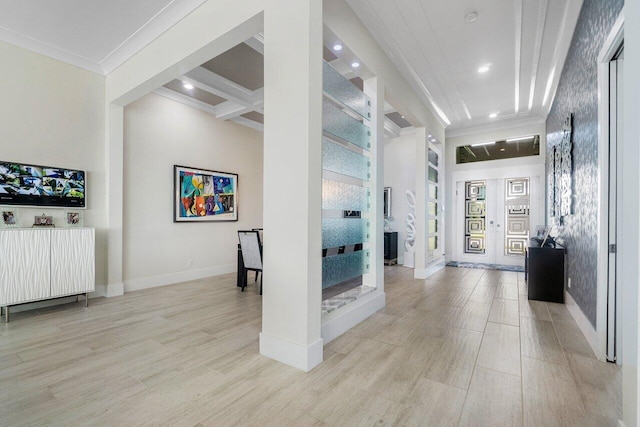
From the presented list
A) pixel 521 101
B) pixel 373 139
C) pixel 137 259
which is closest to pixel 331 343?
pixel 373 139

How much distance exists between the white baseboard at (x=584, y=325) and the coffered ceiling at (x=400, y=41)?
317 centimetres

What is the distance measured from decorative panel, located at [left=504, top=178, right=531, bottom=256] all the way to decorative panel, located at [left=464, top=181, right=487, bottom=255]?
486 mm

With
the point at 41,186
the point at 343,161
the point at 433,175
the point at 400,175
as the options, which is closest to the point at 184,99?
the point at 41,186

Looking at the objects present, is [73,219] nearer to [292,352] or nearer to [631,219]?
[292,352]

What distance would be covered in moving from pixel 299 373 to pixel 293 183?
137cm

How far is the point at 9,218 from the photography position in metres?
3.36

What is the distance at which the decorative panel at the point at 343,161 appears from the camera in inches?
108

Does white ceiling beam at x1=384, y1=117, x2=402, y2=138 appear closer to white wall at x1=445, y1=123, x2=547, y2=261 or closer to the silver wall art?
white wall at x1=445, y1=123, x2=547, y2=261

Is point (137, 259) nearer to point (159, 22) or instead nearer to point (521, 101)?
point (159, 22)

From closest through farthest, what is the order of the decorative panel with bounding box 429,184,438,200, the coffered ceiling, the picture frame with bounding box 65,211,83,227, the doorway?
the doorway < the coffered ceiling < the picture frame with bounding box 65,211,83,227 < the decorative panel with bounding box 429,184,438,200

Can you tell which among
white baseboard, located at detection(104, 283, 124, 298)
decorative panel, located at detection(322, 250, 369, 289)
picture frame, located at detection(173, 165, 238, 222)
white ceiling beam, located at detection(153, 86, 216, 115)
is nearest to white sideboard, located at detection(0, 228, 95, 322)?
white baseboard, located at detection(104, 283, 124, 298)

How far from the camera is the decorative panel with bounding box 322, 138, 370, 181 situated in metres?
2.75

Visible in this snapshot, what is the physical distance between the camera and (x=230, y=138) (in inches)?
236

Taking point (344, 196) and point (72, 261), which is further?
point (72, 261)
